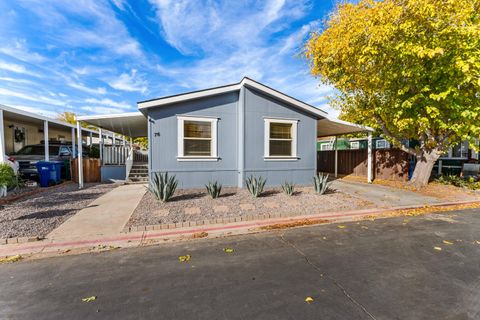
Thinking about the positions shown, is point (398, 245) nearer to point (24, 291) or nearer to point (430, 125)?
point (24, 291)

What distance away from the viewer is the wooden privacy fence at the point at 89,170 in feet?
35.3

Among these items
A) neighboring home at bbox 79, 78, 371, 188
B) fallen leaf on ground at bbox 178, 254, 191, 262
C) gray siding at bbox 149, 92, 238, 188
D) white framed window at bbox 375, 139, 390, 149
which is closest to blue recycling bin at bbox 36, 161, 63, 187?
neighboring home at bbox 79, 78, 371, 188

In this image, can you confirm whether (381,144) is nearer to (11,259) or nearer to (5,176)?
(11,259)

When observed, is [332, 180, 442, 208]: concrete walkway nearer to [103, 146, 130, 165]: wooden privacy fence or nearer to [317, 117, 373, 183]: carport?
[317, 117, 373, 183]: carport

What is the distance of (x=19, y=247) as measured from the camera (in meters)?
3.84

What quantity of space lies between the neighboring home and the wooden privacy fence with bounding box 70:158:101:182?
254 cm

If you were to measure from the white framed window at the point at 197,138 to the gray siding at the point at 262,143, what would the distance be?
1.36m

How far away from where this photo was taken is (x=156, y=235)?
4.41 metres

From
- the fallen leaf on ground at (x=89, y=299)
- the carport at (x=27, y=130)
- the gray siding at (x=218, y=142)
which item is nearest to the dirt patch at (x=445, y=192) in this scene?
the gray siding at (x=218, y=142)

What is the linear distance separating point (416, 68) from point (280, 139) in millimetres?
5224

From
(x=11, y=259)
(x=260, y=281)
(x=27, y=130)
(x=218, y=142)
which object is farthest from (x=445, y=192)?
(x=27, y=130)

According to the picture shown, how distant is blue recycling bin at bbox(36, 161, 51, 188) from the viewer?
9336 mm

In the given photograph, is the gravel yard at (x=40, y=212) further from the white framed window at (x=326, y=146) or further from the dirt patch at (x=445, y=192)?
the white framed window at (x=326, y=146)

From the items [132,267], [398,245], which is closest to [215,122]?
[132,267]
